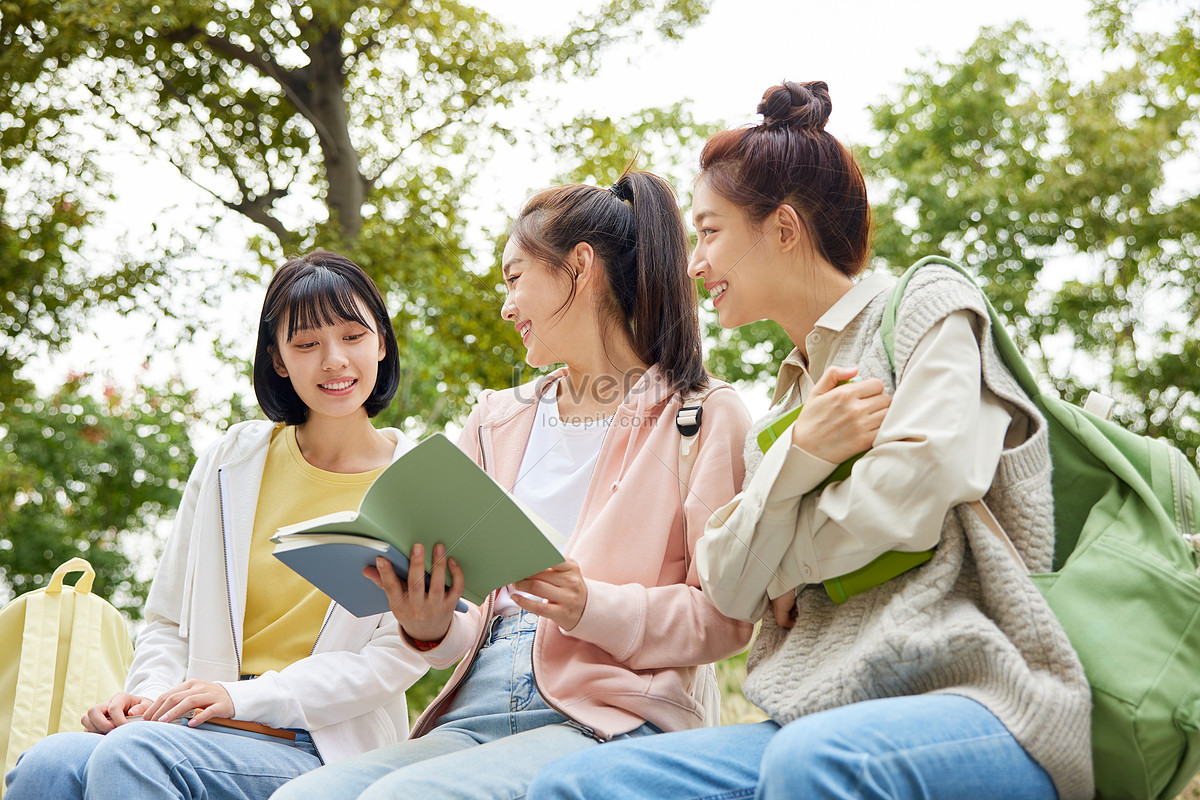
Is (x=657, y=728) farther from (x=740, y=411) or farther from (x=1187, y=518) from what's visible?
(x=1187, y=518)

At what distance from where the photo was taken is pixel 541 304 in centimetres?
211

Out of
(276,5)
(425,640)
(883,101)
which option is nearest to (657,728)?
(425,640)

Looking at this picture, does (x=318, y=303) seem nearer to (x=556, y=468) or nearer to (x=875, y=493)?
(x=556, y=468)

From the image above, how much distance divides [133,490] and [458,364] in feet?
11.9

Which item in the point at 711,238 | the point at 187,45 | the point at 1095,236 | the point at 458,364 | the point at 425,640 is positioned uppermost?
the point at 187,45

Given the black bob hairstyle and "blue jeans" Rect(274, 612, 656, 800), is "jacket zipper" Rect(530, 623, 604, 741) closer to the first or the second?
"blue jeans" Rect(274, 612, 656, 800)

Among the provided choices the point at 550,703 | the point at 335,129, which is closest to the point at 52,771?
the point at 550,703

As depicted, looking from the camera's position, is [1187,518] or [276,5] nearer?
[1187,518]

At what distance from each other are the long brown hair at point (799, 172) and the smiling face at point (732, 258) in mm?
23

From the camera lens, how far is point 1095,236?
30.4 feet

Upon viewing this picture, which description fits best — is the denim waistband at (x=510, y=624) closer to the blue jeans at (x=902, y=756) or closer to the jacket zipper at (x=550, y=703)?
the jacket zipper at (x=550, y=703)

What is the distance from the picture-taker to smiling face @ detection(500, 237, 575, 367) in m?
2.11

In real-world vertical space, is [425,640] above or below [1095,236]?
below

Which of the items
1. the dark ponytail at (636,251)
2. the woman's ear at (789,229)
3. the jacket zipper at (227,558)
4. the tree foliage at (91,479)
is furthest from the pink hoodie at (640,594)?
the tree foliage at (91,479)
